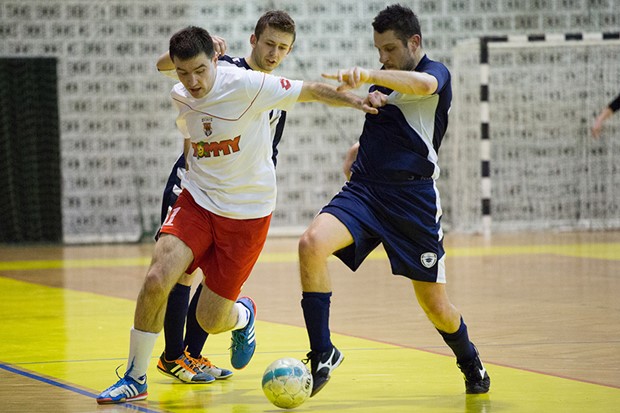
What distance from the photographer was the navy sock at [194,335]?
6.15 meters

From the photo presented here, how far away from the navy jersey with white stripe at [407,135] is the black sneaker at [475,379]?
996 millimetres

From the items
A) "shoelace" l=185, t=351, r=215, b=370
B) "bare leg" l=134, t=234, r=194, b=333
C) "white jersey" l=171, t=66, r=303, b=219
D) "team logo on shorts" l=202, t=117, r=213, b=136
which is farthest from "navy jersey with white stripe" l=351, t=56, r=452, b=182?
"shoelace" l=185, t=351, r=215, b=370

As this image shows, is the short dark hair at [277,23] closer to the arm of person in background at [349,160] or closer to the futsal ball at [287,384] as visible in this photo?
the arm of person in background at [349,160]

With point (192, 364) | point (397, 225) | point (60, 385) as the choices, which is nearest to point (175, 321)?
point (192, 364)

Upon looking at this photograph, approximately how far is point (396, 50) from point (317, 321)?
4.89 ft

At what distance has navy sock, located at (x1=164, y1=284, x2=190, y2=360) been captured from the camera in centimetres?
604

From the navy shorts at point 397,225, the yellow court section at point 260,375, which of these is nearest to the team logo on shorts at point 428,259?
the navy shorts at point 397,225

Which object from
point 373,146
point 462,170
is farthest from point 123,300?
point 462,170

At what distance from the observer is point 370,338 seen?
755 cm

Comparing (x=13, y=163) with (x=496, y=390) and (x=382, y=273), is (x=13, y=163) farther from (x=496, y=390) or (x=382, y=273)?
(x=496, y=390)

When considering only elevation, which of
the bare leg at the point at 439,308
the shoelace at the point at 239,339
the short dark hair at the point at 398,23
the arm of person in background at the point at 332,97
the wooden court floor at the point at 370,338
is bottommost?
the wooden court floor at the point at 370,338

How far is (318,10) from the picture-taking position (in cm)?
1816

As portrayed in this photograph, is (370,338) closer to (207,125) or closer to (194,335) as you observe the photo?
(194,335)

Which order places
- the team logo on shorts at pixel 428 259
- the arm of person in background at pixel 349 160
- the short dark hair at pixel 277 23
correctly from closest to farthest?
the team logo on shorts at pixel 428 259 < the arm of person in background at pixel 349 160 < the short dark hair at pixel 277 23
